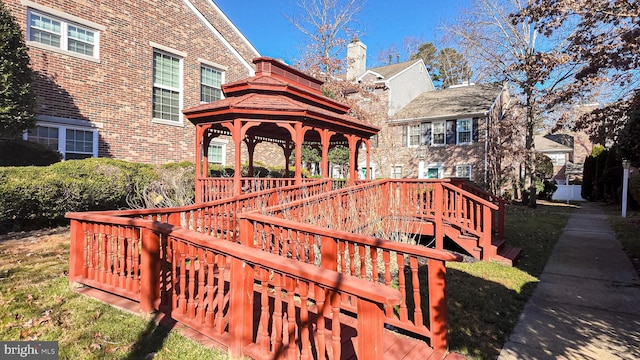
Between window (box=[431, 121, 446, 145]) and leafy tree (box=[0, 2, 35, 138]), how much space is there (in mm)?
20464

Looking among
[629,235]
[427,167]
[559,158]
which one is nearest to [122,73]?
[629,235]

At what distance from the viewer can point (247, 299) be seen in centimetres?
262

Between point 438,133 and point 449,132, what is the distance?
2.31 feet

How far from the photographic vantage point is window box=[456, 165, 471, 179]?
68.3ft

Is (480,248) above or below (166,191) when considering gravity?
below

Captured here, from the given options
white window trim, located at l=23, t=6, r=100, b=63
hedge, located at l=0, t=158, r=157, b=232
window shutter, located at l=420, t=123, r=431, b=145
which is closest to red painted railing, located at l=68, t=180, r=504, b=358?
hedge, located at l=0, t=158, r=157, b=232

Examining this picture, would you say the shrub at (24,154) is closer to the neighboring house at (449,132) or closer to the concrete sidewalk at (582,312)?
the concrete sidewalk at (582,312)

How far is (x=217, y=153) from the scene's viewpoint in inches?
613

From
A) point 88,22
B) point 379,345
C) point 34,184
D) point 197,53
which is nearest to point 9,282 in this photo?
point 34,184

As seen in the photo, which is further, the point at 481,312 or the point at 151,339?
the point at 481,312

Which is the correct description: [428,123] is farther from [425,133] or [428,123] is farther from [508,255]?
[508,255]

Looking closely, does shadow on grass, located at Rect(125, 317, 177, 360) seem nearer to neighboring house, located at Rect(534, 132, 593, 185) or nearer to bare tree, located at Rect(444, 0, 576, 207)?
bare tree, located at Rect(444, 0, 576, 207)

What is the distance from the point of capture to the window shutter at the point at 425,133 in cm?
2225

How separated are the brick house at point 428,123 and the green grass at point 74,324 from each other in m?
20.6
